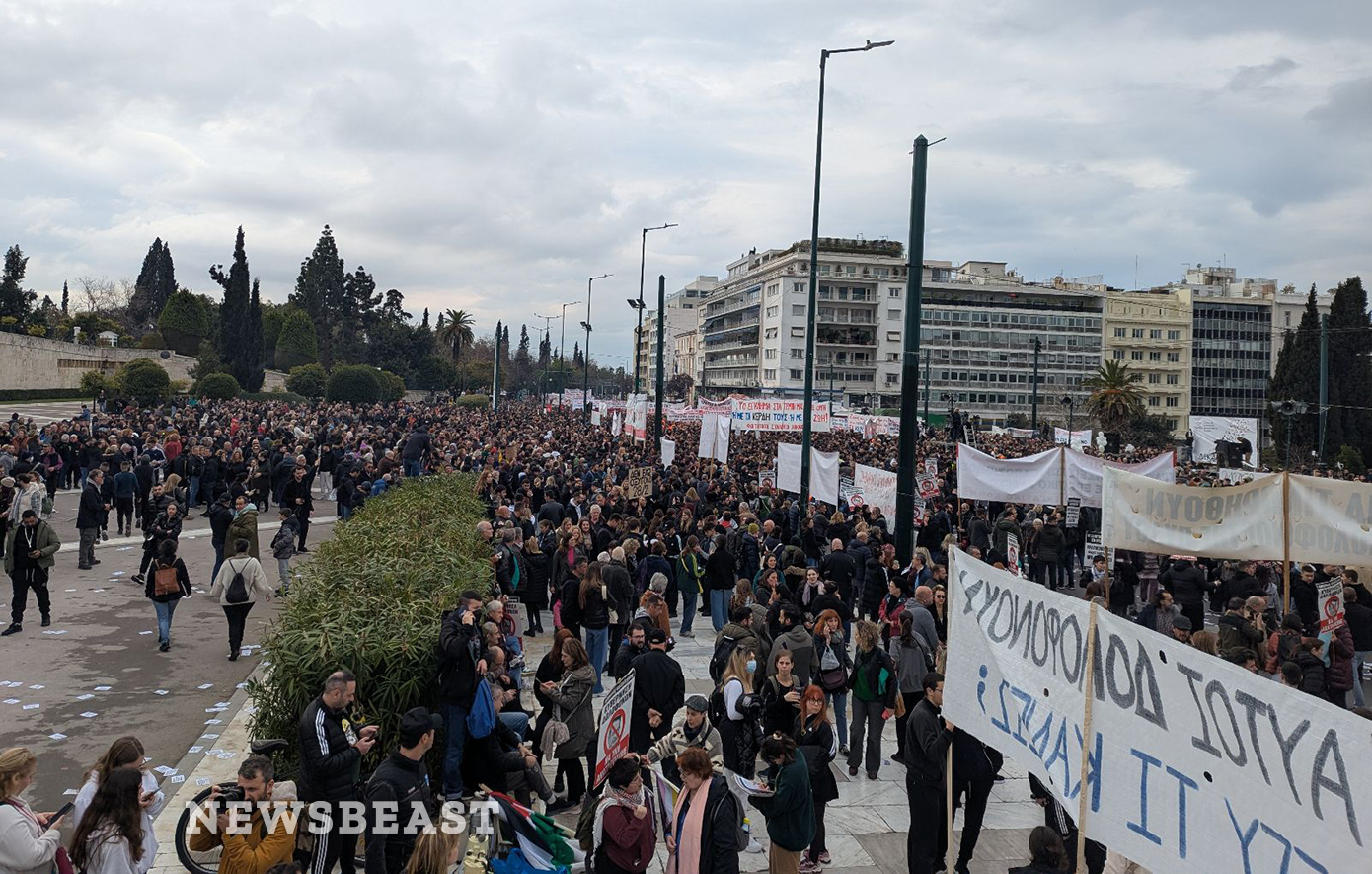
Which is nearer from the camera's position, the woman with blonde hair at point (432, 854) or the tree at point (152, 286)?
the woman with blonde hair at point (432, 854)

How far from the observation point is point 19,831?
4.53 m

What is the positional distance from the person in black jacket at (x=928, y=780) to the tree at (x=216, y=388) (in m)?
Result: 57.8

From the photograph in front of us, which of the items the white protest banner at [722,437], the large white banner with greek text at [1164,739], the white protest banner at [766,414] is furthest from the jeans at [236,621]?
the white protest banner at [766,414]

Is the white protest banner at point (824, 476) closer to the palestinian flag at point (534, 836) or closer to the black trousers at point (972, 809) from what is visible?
the black trousers at point (972, 809)

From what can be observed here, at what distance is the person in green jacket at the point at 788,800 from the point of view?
583cm

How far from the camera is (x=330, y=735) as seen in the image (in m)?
6.01

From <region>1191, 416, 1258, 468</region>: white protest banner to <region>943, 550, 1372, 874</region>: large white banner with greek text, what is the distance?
30365 millimetres

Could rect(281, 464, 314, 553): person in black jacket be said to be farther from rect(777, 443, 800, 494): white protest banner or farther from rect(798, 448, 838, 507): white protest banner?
rect(798, 448, 838, 507): white protest banner

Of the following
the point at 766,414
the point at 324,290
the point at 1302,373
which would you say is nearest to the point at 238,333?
the point at 324,290

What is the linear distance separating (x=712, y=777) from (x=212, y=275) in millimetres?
110674

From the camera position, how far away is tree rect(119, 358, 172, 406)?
48.2 m

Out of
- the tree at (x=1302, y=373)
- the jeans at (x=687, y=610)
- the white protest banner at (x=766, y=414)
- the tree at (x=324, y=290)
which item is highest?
the tree at (x=324, y=290)

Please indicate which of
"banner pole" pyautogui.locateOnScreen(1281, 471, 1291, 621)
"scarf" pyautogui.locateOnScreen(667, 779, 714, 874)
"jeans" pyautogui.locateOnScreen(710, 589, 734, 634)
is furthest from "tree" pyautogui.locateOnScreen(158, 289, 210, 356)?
"scarf" pyautogui.locateOnScreen(667, 779, 714, 874)

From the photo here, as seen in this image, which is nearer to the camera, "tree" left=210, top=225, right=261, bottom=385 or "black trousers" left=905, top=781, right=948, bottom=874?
"black trousers" left=905, top=781, right=948, bottom=874
